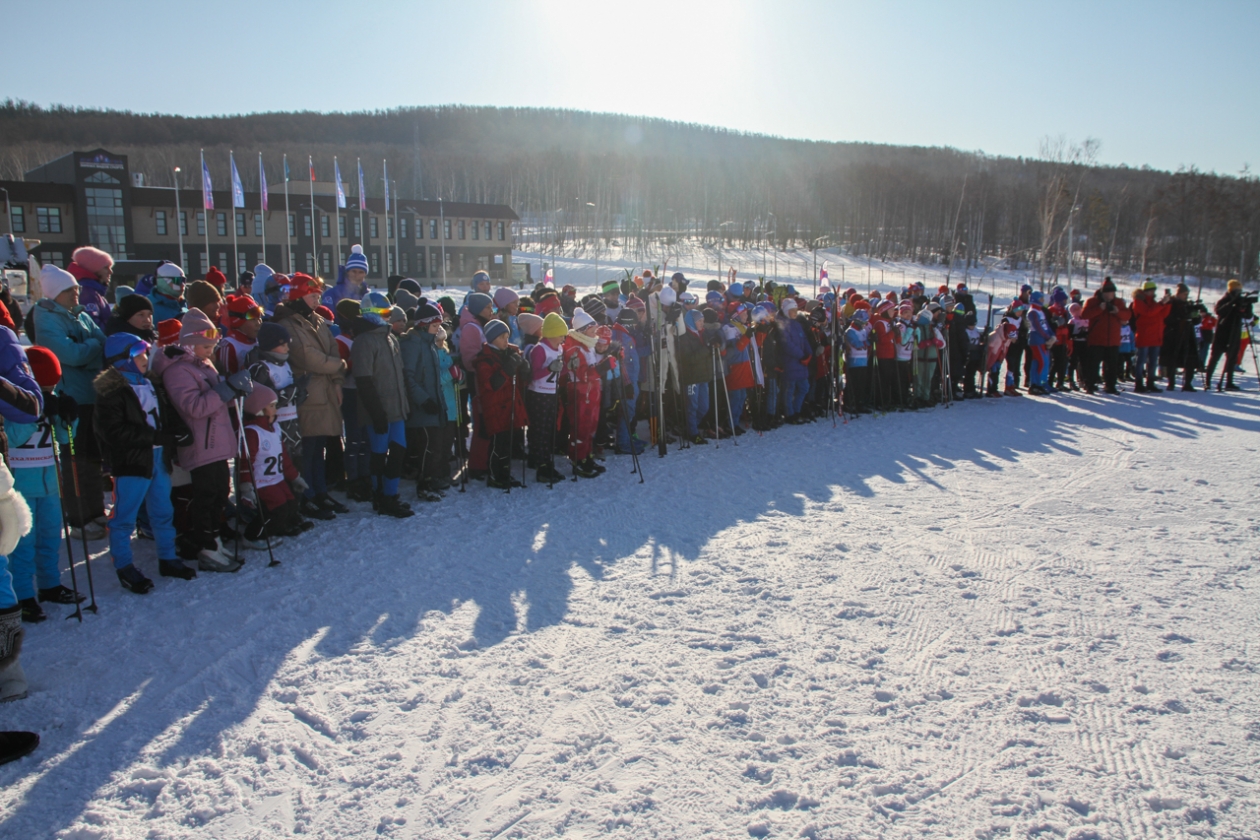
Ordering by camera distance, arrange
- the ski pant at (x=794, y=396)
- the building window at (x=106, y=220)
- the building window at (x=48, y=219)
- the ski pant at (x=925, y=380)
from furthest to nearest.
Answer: the building window at (x=106, y=220), the building window at (x=48, y=219), the ski pant at (x=925, y=380), the ski pant at (x=794, y=396)

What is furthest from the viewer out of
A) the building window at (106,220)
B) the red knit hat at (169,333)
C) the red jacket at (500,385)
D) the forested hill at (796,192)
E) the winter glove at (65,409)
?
the forested hill at (796,192)

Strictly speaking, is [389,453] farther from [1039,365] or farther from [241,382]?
[1039,365]

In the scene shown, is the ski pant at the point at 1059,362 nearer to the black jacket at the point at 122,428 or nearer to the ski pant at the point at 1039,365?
the ski pant at the point at 1039,365

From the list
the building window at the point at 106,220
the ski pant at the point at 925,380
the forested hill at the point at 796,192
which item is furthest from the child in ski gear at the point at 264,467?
the building window at the point at 106,220

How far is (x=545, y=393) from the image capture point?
6.80m

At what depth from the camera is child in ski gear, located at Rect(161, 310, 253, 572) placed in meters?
4.53

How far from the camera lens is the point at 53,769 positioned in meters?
2.80

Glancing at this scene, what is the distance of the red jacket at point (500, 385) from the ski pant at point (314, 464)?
1.42m

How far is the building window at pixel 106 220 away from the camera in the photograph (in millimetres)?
42219

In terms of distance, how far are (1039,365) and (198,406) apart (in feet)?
41.7

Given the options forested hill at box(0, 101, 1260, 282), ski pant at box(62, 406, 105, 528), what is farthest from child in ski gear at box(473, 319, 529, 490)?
forested hill at box(0, 101, 1260, 282)

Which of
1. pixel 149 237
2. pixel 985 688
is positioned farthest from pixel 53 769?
pixel 149 237

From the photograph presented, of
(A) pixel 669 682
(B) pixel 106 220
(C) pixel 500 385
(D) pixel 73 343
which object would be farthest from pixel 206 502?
(B) pixel 106 220

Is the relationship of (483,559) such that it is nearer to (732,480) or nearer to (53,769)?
(53,769)
